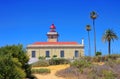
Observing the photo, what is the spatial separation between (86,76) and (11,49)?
23.6 feet

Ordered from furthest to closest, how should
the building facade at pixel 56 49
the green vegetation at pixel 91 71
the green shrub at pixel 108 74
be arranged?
the building facade at pixel 56 49 < the green vegetation at pixel 91 71 < the green shrub at pixel 108 74

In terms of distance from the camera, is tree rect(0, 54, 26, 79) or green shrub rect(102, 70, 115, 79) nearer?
tree rect(0, 54, 26, 79)

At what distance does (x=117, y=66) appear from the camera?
129 ft

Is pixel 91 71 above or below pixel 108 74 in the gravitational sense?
above

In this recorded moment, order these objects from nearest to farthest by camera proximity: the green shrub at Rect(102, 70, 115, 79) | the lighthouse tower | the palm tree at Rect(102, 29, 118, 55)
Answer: the green shrub at Rect(102, 70, 115, 79) → the palm tree at Rect(102, 29, 118, 55) → the lighthouse tower

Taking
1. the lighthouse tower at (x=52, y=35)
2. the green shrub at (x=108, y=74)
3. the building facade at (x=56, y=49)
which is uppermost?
the lighthouse tower at (x=52, y=35)

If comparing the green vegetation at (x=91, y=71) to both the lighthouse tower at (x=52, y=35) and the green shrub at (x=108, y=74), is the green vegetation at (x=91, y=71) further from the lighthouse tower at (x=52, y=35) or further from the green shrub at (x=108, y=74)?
the lighthouse tower at (x=52, y=35)

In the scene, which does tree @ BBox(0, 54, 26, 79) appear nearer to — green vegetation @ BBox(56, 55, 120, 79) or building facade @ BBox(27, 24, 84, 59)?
green vegetation @ BBox(56, 55, 120, 79)

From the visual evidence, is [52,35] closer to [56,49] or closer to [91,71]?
[56,49]

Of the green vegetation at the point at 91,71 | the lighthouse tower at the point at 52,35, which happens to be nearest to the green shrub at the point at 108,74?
the green vegetation at the point at 91,71

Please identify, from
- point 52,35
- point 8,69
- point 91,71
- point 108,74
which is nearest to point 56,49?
point 52,35

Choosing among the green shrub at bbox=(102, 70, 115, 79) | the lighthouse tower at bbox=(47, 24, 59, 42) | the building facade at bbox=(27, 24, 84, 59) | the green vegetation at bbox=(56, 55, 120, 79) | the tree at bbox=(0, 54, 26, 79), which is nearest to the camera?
the tree at bbox=(0, 54, 26, 79)

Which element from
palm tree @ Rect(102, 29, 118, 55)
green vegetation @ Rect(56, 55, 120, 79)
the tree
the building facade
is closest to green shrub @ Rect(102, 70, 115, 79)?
green vegetation @ Rect(56, 55, 120, 79)

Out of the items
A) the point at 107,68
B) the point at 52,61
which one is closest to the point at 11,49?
the point at 107,68
